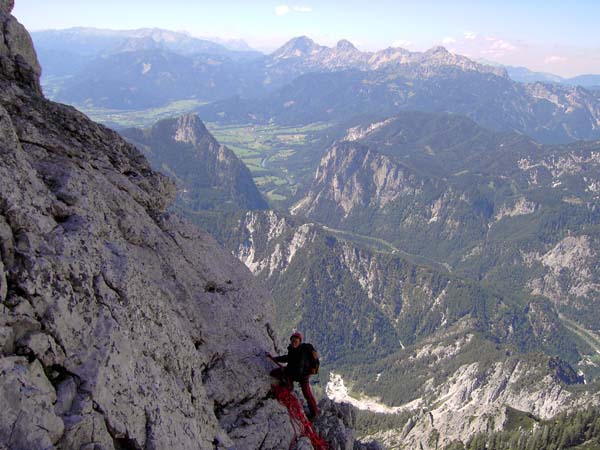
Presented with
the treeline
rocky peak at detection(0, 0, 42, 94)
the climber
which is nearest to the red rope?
the climber

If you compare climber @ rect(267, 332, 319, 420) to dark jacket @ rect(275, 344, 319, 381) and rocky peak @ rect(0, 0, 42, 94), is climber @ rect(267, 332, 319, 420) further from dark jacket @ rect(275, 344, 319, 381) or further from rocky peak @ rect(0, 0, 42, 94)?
rocky peak @ rect(0, 0, 42, 94)

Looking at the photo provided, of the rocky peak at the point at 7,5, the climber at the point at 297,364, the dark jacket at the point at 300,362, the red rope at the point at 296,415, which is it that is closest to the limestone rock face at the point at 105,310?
the red rope at the point at 296,415

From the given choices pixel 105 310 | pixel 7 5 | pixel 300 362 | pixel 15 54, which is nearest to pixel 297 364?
pixel 300 362

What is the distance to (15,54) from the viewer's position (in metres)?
26.7

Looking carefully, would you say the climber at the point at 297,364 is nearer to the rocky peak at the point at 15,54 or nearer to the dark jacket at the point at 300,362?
the dark jacket at the point at 300,362

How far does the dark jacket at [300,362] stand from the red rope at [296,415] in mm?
913

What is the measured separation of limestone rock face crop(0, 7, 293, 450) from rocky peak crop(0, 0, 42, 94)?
100 millimetres

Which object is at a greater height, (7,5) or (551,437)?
(7,5)

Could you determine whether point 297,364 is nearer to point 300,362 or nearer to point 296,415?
point 300,362

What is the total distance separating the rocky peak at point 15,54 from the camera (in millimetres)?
25348

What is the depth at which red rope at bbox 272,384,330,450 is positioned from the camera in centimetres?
2180

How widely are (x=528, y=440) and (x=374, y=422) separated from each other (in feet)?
177

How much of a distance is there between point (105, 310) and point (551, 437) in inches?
4830

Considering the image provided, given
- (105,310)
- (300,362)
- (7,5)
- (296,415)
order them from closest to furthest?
(105,310) → (300,362) → (296,415) → (7,5)
